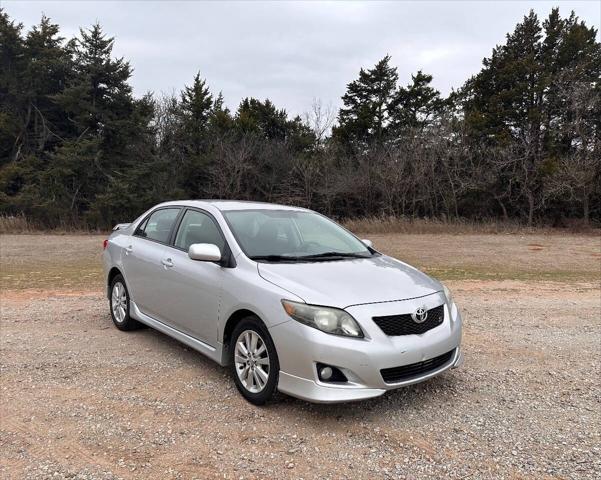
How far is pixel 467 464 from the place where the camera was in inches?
118

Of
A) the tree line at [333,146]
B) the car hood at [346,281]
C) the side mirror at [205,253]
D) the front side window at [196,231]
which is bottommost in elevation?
the car hood at [346,281]

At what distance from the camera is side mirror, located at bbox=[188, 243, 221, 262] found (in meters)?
4.11

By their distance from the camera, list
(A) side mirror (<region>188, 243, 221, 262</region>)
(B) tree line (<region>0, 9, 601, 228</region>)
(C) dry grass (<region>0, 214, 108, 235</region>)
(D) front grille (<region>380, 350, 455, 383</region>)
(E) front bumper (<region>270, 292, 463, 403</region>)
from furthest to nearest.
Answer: (B) tree line (<region>0, 9, 601, 228</region>)
(C) dry grass (<region>0, 214, 108, 235</region>)
(A) side mirror (<region>188, 243, 221, 262</region>)
(D) front grille (<region>380, 350, 455, 383</region>)
(E) front bumper (<region>270, 292, 463, 403</region>)

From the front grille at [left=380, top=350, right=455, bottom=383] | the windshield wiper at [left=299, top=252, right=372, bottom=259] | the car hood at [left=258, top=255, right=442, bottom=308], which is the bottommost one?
the front grille at [left=380, top=350, right=455, bottom=383]

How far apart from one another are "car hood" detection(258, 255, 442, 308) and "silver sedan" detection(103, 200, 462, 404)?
0.01m

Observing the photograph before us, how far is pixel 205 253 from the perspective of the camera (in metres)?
4.12

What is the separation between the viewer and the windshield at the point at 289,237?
4348 mm

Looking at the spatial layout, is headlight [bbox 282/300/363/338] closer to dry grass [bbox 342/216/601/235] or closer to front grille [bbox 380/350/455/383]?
front grille [bbox 380/350/455/383]


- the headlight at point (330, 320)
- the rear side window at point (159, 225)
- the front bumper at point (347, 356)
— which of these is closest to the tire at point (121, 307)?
the rear side window at point (159, 225)

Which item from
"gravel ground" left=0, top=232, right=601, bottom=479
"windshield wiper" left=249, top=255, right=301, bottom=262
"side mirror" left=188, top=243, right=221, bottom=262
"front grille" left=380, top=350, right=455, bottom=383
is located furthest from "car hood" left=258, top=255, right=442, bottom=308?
"gravel ground" left=0, top=232, right=601, bottom=479

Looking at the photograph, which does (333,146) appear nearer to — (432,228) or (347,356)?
(432,228)

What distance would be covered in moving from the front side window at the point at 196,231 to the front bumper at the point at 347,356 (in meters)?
1.38

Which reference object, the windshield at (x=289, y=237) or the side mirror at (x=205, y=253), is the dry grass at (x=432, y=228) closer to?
the windshield at (x=289, y=237)

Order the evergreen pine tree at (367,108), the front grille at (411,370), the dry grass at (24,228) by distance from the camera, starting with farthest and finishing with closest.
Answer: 1. the evergreen pine tree at (367,108)
2. the dry grass at (24,228)
3. the front grille at (411,370)
